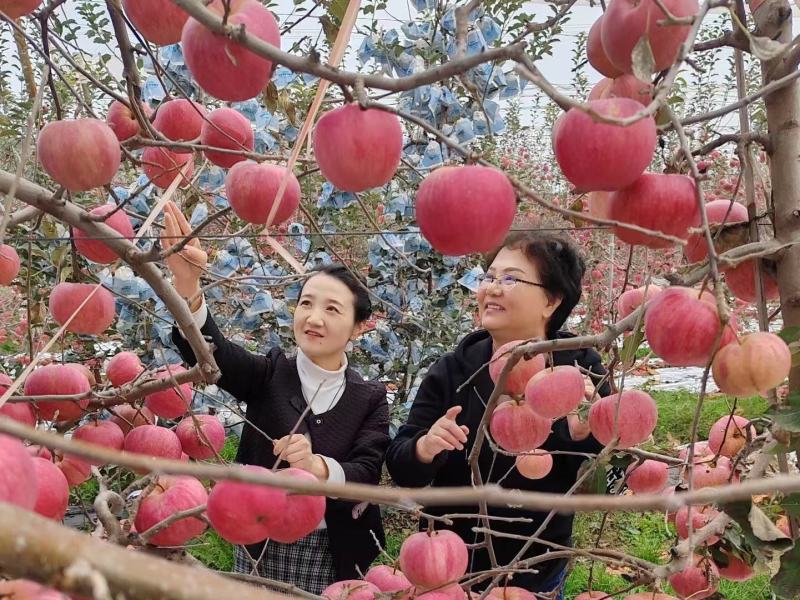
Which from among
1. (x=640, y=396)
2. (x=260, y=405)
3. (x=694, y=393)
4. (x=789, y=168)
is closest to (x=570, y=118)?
(x=789, y=168)

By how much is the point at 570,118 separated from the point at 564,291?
1.09 m

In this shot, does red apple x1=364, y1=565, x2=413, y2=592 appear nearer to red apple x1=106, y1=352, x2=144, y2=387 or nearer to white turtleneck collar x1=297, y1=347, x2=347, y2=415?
red apple x1=106, y1=352, x2=144, y2=387

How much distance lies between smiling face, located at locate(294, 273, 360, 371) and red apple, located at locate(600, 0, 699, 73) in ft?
4.05

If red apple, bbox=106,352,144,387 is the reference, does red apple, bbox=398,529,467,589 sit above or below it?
below

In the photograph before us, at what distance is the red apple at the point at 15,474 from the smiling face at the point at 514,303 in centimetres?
121

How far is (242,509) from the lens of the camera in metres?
0.70

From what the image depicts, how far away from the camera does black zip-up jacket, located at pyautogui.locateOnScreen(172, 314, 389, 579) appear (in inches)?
68.2

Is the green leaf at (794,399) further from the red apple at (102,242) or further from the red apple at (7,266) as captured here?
the red apple at (7,266)

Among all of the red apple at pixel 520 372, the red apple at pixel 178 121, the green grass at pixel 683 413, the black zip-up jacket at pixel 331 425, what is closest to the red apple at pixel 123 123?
the red apple at pixel 178 121

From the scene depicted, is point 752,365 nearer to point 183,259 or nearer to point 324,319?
point 183,259

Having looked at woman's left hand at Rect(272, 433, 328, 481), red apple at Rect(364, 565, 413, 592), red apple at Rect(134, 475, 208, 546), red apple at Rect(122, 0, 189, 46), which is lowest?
red apple at Rect(364, 565, 413, 592)

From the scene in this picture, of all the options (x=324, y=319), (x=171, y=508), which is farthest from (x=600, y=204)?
(x=324, y=319)

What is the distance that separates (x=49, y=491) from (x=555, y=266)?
3.87ft

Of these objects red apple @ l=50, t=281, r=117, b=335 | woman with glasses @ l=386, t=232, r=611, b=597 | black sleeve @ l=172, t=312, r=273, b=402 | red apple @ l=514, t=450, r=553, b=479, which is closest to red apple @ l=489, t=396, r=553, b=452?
red apple @ l=514, t=450, r=553, b=479
